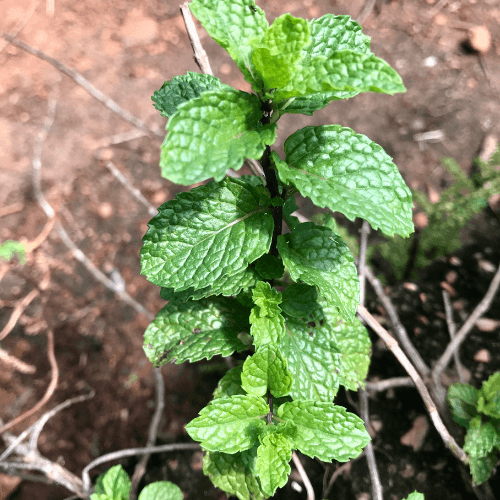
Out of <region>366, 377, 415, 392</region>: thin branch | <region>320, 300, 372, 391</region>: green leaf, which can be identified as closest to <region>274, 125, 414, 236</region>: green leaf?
<region>320, 300, 372, 391</region>: green leaf

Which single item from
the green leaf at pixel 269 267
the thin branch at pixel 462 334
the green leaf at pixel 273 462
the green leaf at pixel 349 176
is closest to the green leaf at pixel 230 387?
the green leaf at pixel 273 462

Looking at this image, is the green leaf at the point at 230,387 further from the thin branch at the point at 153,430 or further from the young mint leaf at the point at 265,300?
the thin branch at the point at 153,430

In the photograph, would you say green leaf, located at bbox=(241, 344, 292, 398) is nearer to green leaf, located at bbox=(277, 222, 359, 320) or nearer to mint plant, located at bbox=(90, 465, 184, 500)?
green leaf, located at bbox=(277, 222, 359, 320)

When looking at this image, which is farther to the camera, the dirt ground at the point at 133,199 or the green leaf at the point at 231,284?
the dirt ground at the point at 133,199

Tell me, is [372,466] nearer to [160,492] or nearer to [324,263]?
[160,492]

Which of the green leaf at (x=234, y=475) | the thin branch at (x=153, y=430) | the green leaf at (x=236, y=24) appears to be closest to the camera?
the green leaf at (x=236, y=24)
